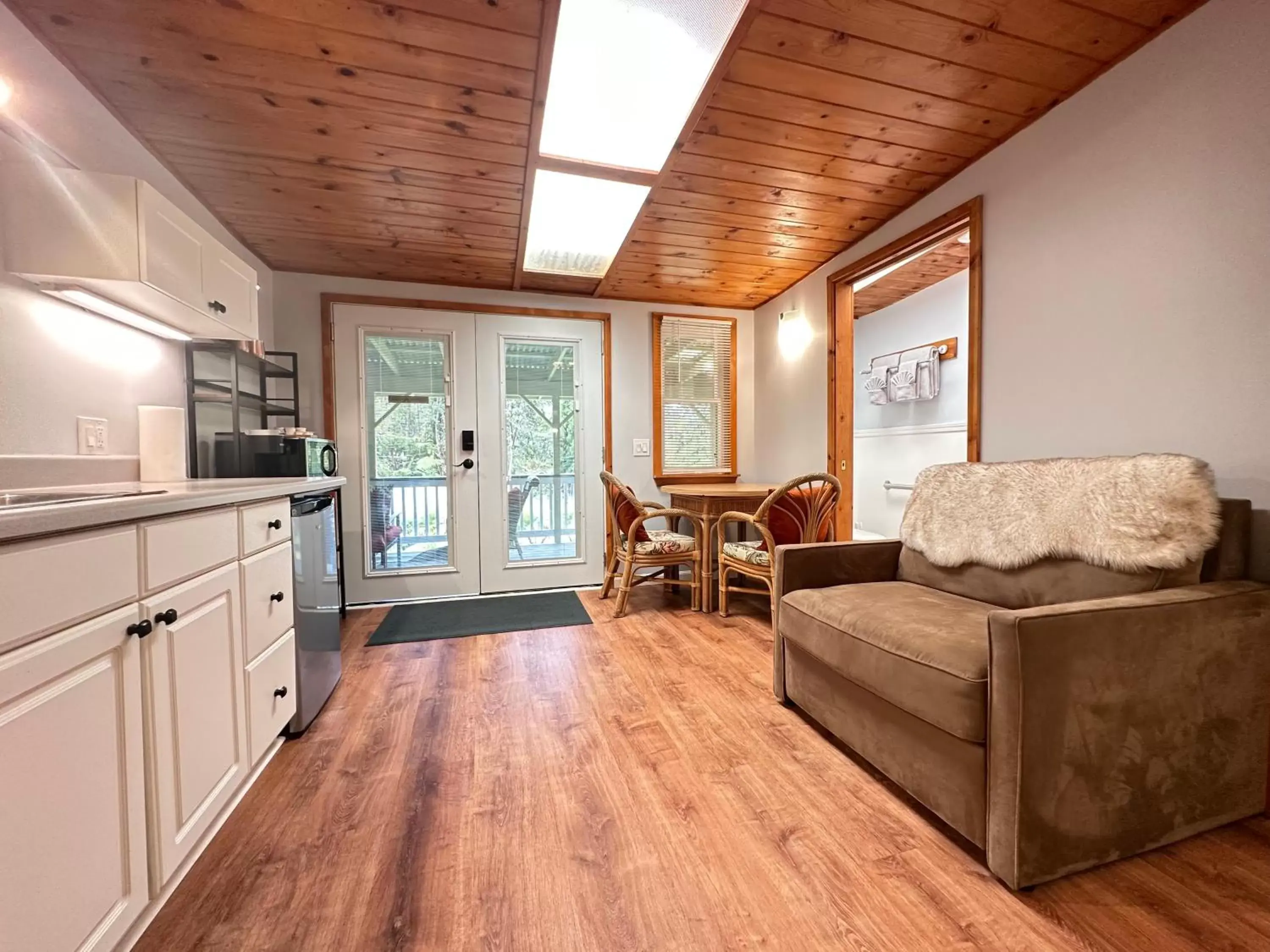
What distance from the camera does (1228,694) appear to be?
1.18 m

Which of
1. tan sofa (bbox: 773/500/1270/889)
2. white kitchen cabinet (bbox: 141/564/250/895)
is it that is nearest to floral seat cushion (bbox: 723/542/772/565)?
tan sofa (bbox: 773/500/1270/889)

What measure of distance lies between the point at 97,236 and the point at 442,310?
83.2 inches

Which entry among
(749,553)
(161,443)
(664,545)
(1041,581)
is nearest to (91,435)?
(161,443)

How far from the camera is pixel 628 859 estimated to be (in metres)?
1.18

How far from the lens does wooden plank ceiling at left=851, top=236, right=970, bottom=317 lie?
3639mm

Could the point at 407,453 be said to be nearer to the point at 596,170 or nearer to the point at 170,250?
the point at 170,250

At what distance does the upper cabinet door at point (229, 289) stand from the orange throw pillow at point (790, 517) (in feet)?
9.00

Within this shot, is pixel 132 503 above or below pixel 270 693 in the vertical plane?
above

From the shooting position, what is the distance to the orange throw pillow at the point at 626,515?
10.1ft

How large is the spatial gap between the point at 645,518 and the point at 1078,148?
247cm

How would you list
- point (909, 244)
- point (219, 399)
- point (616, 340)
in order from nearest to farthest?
point (219, 399) → point (909, 244) → point (616, 340)

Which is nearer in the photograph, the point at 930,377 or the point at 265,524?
the point at 265,524

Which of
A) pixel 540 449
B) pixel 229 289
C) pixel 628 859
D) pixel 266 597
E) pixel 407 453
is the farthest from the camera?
pixel 540 449

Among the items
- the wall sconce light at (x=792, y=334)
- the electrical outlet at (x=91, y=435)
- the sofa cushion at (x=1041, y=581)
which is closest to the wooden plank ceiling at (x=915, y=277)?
the wall sconce light at (x=792, y=334)
